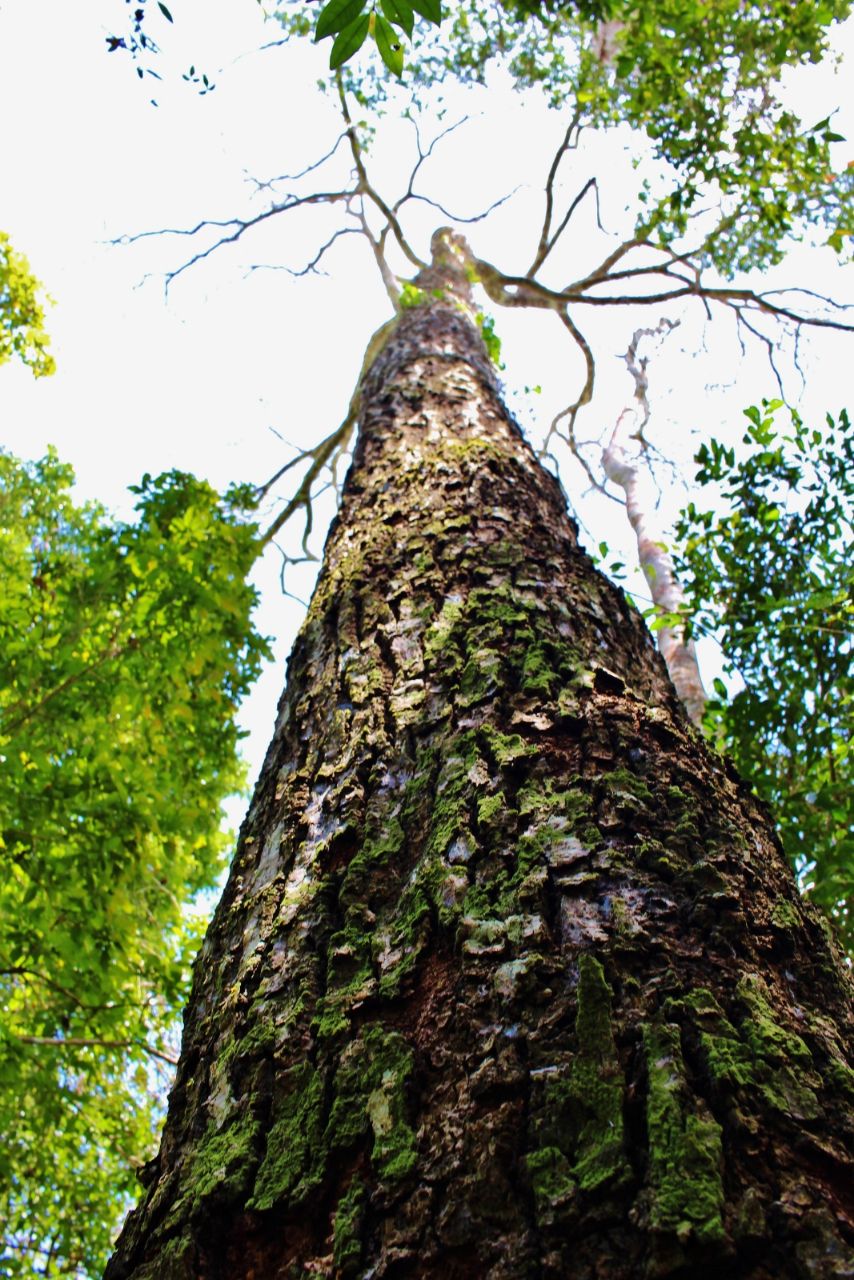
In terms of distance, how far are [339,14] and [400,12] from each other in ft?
0.31

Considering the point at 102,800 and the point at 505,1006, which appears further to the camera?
the point at 102,800

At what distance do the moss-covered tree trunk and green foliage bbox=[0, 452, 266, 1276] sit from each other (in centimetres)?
231

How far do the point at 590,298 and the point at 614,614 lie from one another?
7.14m

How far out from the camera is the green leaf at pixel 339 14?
1.24 m

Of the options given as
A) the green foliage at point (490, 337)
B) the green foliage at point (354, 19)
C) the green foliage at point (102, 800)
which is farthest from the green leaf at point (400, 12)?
the green foliage at point (490, 337)

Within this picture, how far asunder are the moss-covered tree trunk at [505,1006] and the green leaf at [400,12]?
1075mm

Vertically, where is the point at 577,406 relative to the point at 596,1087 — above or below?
above

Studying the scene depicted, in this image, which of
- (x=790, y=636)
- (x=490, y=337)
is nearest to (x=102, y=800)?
(x=790, y=636)

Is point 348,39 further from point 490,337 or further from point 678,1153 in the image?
point 490,337

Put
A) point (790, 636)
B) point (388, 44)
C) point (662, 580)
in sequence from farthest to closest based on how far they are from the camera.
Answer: point (662, 580)
point (790, 636)
point (388, 44)

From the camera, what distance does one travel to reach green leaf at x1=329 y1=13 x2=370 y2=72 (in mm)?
1264

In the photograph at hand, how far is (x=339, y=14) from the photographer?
1251mm

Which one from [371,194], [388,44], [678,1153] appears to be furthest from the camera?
[371,194]

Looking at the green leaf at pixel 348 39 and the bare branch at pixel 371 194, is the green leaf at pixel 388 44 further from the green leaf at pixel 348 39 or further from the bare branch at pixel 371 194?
the bare branch at pixel 371 194
